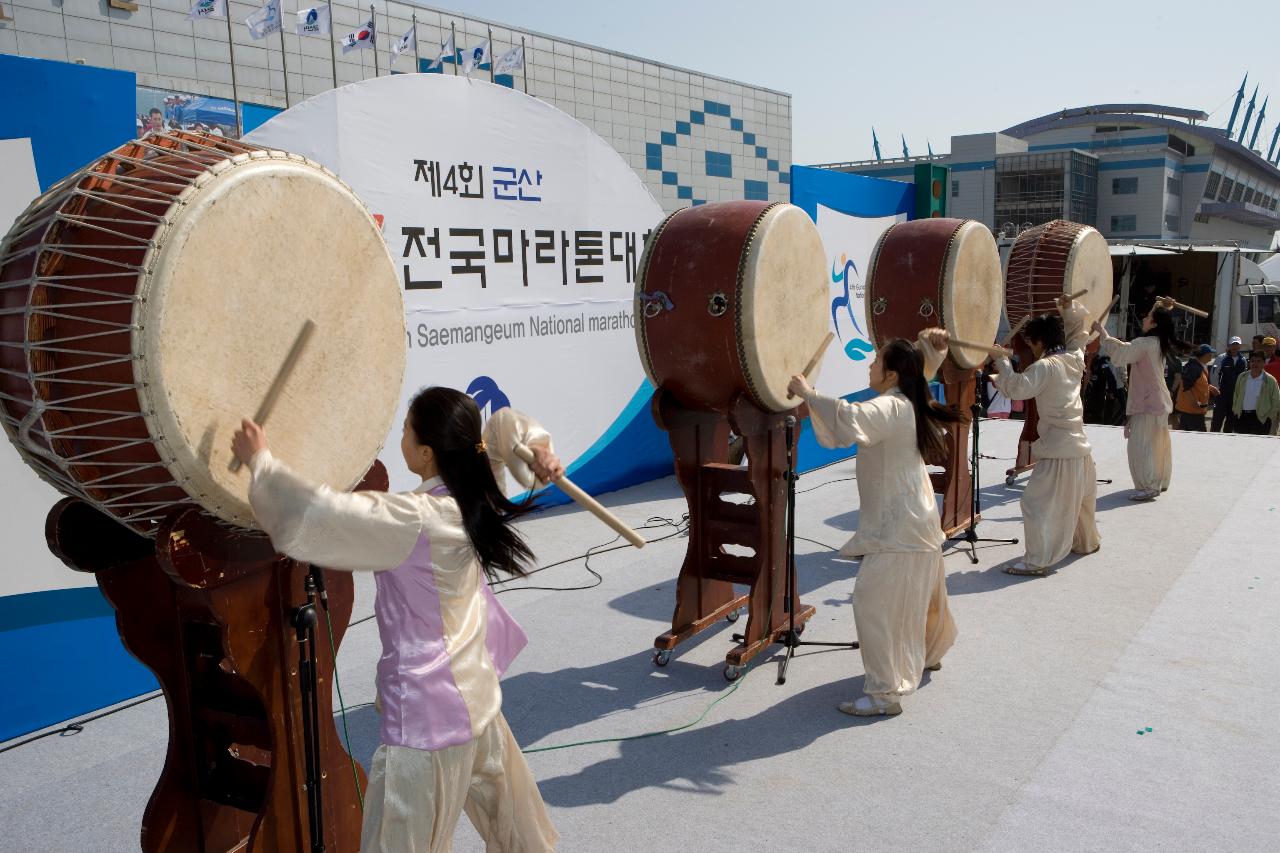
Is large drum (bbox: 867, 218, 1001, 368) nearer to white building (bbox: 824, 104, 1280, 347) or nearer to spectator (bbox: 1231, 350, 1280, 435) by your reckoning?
spectator (bbox: 1231, 350, 1280, 435)

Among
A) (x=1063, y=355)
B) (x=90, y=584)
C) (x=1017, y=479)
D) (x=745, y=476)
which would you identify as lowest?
(x=1017, y=479)

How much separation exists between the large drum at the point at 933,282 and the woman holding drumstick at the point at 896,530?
1924mm

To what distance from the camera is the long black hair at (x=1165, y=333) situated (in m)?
5.88

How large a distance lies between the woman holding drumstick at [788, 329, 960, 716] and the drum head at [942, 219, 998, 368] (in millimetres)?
1905

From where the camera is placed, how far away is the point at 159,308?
5.52 feet

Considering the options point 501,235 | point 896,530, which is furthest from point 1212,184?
point 896,530

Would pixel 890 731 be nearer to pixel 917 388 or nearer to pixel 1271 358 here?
pixel 917 388

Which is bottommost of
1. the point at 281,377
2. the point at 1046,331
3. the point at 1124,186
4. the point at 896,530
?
the point at 896,530

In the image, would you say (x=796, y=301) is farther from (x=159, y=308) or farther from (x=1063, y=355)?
(x=159, y=308)

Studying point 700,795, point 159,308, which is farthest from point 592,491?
point 159,308

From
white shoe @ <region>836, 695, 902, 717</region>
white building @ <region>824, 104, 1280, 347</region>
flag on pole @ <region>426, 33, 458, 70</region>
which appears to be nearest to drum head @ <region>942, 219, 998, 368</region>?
white shoe @ <region>836, 695, 902, 717</region>

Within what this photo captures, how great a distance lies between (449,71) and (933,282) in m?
4.78

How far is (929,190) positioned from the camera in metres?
7.79

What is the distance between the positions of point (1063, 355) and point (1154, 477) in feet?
6.31
